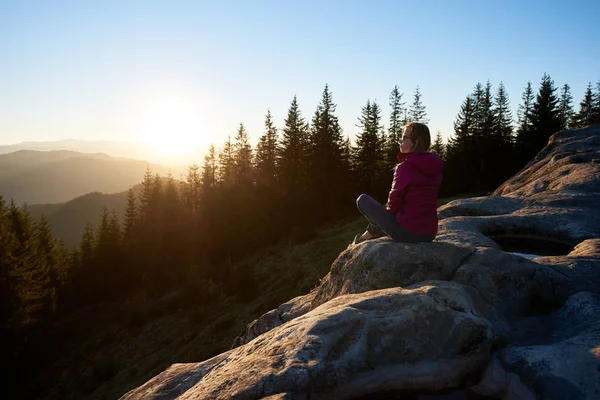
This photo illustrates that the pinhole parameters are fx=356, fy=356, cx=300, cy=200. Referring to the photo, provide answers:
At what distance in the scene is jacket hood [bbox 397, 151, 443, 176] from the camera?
535 cm

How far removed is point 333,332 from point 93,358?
27.3 m

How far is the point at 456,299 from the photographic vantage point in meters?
4.05

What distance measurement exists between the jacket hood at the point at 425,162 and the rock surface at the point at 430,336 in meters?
1.18

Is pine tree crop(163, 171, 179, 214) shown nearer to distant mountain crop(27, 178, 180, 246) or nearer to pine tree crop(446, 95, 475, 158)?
pine tree crop(446, 95, 475, 158)

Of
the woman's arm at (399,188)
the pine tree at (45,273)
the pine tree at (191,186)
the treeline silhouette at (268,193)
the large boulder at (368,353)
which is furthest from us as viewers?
the pine tree at (191,186)

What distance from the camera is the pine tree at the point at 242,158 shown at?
48.3 m

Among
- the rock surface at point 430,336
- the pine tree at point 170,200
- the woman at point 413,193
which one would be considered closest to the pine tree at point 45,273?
the pine tree at point 170,200

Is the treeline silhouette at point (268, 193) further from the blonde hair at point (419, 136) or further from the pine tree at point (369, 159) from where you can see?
the blonde hair at point (419, 136)

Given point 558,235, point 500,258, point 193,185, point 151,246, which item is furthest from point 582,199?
point 193,185

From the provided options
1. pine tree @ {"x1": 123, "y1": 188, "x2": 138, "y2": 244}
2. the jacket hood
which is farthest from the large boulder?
pine tree @ {"x1": 123, "y1": 188, "x2": 138, "y2": 244}

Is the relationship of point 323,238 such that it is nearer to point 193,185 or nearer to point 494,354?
point 494,354

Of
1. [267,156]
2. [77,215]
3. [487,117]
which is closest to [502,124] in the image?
[487,117]

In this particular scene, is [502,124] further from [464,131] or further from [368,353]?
[368,353]

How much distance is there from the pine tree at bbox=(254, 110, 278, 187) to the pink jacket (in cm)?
4101
